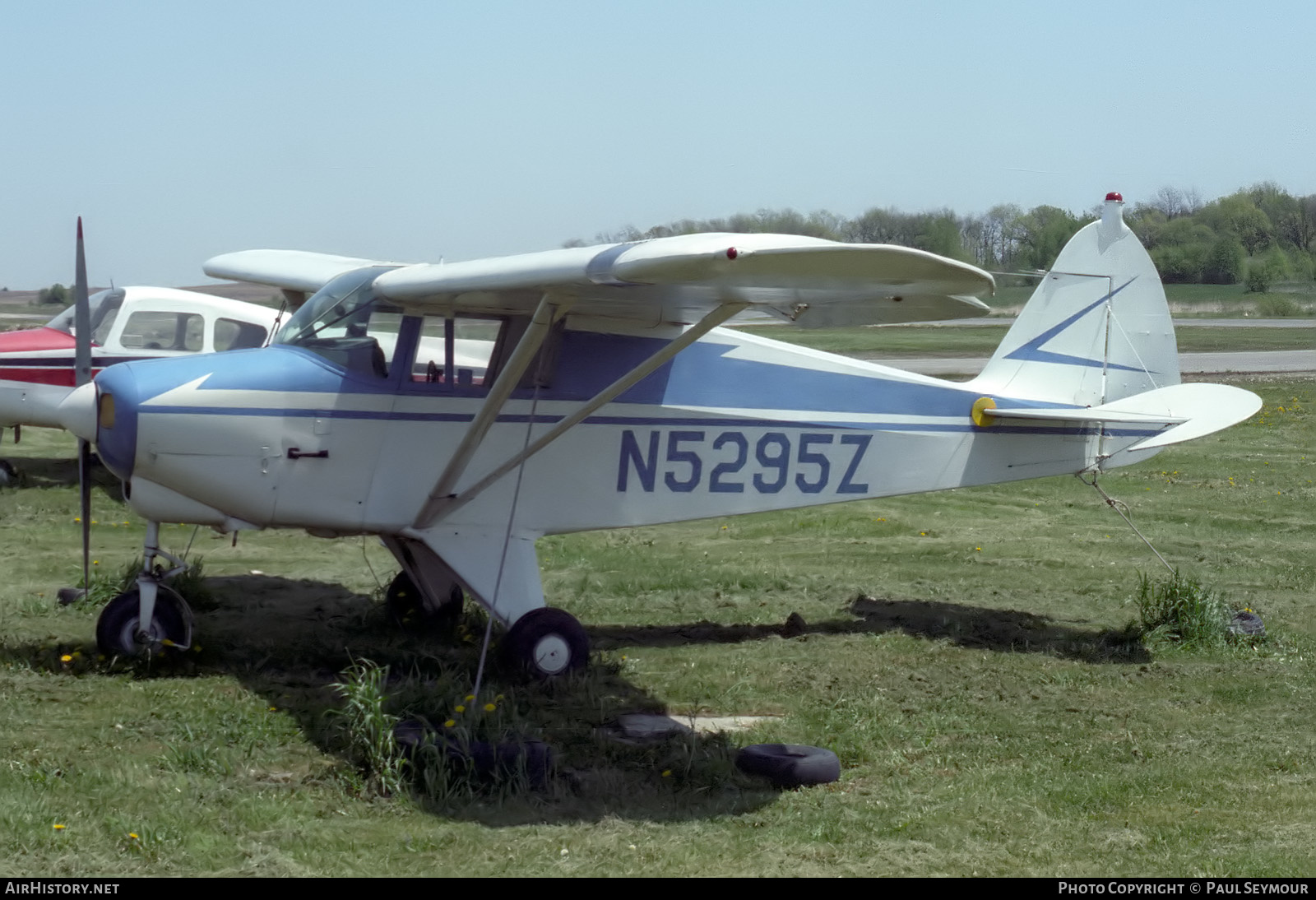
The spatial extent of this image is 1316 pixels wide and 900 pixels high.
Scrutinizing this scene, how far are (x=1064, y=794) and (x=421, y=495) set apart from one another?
3.83m

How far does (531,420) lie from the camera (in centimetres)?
718

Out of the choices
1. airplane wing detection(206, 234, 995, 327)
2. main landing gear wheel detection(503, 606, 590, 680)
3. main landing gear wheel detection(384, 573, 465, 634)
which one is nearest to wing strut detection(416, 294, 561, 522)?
airplane wing detection(206, 234, 995, 327)

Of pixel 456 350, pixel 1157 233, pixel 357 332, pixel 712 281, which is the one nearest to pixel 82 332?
pixel 357 332

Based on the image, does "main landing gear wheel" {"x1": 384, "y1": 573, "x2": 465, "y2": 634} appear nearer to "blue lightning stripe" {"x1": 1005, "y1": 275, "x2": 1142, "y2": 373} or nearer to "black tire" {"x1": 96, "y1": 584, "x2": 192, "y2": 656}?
"black tire" {"x1": 96, "y1": 584, "x2": 192, "y2": 656}

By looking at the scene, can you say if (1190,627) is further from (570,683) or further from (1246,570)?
(570,683)

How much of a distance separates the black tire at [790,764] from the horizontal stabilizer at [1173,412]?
3772 mm

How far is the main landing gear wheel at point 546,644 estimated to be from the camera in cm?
706

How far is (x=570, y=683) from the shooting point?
7090 mm

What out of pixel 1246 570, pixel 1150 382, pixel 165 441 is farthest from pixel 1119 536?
pixel 165 441

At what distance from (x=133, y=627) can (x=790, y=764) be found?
12.4 ft

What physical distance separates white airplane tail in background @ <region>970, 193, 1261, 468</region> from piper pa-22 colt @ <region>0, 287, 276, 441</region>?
8791 mm

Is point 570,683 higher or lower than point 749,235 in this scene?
lower

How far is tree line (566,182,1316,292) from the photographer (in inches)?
583

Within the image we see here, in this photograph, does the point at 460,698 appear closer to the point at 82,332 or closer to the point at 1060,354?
the point at 82,332
